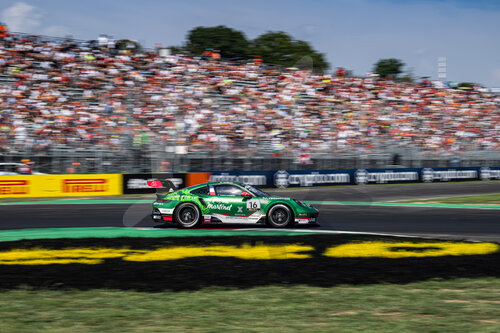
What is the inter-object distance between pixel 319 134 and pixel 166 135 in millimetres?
8481

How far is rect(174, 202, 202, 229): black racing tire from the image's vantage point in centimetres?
1213

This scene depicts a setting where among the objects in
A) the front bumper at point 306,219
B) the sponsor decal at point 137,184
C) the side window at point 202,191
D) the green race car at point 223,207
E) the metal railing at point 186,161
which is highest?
the metal railing at point 186,161

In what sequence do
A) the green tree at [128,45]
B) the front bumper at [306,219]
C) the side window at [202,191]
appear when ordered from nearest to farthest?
the side window at [202,191] → the front bumper at [306,219] → the green tree at [128,45]

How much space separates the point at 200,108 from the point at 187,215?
14.6 metres

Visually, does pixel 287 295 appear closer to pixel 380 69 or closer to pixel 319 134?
pixel 319 134

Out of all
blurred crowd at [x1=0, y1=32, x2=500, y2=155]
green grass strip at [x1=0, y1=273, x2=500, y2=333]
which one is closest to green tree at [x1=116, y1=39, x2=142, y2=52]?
blurred crowd at [x1=0, y1=32, x2=500, y2=155]

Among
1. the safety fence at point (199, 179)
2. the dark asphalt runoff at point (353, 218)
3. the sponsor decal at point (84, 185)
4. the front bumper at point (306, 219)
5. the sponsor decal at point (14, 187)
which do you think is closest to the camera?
the front bumper at point (306, 219)

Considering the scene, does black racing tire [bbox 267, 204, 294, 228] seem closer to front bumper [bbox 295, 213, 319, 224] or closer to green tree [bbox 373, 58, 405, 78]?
front bumper [bbox 295, 213, 319, 224]

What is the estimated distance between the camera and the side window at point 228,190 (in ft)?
39.8

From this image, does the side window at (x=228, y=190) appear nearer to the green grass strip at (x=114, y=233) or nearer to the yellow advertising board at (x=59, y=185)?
the green grass strip at (x=114, y=233)

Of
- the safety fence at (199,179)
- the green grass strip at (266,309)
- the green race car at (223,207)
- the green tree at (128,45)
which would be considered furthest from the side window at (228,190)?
the green tree at (128,45)

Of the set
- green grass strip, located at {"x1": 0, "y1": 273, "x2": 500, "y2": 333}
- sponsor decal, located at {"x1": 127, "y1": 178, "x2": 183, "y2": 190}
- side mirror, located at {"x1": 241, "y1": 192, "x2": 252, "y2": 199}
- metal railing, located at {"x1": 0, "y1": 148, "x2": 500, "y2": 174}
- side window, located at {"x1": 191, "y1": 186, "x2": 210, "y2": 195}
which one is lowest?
green grass strip, located at {"x1": 0, "y1": 273, "x2": 500, "y2": 333}

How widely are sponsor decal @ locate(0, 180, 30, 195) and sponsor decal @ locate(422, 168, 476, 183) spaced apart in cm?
2162

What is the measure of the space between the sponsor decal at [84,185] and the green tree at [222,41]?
50037 mm
